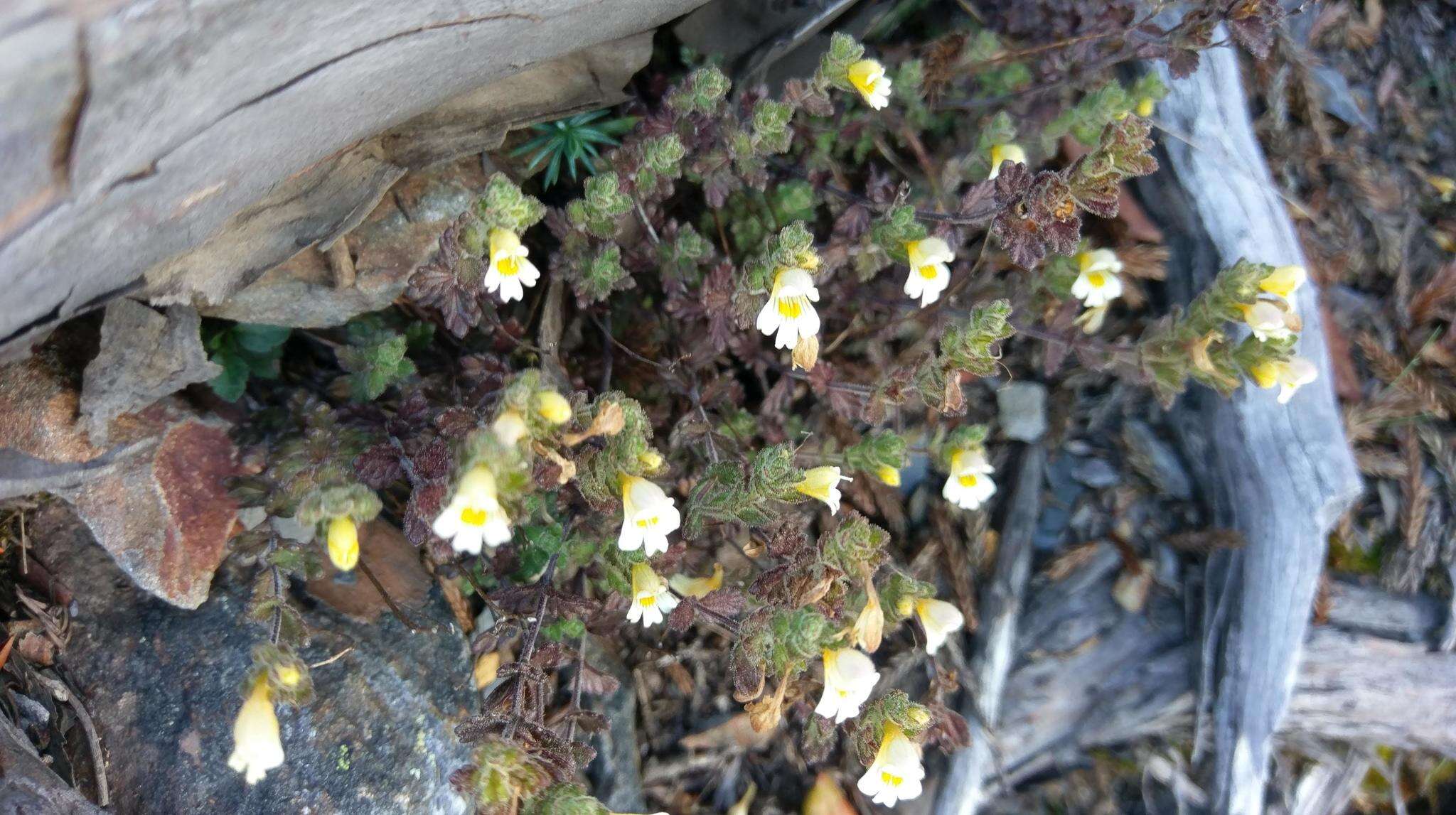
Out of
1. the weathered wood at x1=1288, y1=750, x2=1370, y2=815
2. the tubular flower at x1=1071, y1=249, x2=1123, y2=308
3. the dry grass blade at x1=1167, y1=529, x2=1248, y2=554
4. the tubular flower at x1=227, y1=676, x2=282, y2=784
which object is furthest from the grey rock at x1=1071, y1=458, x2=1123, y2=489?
the tubular flower at x1=227, y1=676, x2=282, y2=784

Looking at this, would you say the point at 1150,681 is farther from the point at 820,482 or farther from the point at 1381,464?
the point at 820,482

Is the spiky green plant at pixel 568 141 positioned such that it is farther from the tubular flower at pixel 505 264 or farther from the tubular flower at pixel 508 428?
the tubular flower at pixel 508 428

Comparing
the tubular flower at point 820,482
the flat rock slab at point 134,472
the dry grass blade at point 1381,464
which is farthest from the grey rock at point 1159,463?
the flat rock slab at point 134,472

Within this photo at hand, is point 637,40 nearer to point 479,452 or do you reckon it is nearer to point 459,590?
point 479,452

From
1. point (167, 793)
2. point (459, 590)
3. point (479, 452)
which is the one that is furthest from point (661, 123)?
point (167, 793)

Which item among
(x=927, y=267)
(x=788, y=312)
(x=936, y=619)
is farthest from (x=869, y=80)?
(x=936, y=619)

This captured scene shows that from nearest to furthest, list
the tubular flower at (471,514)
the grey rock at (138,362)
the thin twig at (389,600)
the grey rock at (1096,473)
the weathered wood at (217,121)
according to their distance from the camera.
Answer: the weathered wood at (217,121) → the tubular flower at (471,514) → the grey rock at (138,362) → the thin twig at (389,600) → the grey rock at (1096,473)
